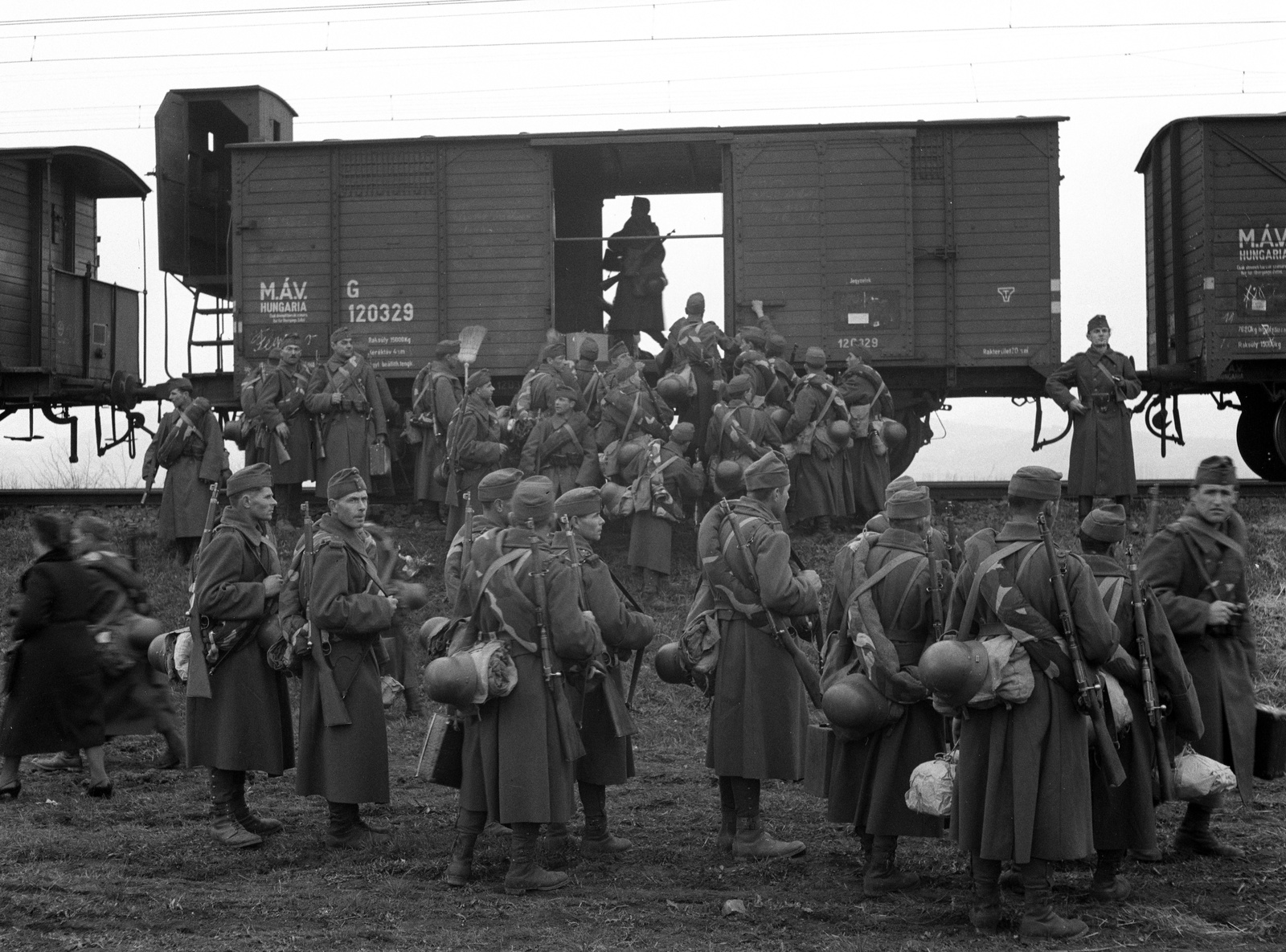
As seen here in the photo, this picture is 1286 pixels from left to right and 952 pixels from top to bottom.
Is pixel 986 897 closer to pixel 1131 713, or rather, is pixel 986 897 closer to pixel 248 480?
pixel 1131 713

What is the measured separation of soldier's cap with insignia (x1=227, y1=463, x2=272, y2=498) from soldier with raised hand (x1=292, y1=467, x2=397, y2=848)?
1.37 feet

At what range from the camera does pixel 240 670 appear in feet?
22.1

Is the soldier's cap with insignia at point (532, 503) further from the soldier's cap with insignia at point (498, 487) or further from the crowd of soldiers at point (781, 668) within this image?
the soldier's cap with insignia at point (498, 487)

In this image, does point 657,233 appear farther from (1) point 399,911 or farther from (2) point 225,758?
(1) point 399,911

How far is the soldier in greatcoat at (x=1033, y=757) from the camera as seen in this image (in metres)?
5.19

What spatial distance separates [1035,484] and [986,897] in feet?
5.19

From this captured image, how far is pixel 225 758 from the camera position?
21.9 feet

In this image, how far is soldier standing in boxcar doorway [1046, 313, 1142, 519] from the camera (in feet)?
39.6

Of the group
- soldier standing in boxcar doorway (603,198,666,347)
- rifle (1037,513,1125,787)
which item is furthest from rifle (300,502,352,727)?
soldier standing in boxcar doorway (603,198,666,347)

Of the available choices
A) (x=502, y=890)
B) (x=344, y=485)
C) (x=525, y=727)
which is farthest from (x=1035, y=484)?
(x=344, y=485)

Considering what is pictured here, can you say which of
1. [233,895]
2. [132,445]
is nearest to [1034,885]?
[233,895]

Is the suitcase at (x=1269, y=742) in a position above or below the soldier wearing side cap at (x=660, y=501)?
below

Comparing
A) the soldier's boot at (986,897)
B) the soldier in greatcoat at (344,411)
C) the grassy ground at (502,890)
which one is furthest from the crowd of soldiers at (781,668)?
the soldier in greatcoat at (344,411)

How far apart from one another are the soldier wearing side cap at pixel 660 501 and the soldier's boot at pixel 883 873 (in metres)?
5.46
